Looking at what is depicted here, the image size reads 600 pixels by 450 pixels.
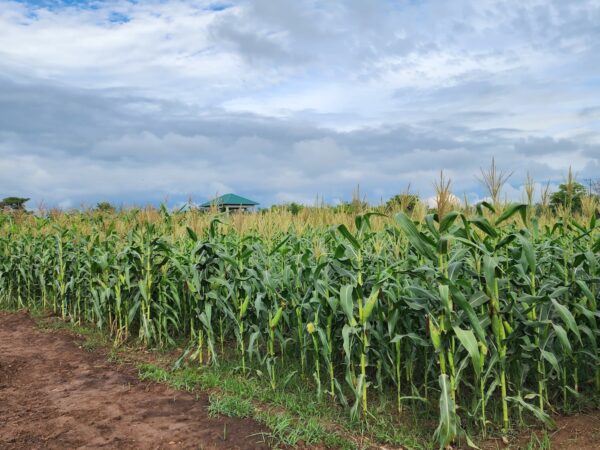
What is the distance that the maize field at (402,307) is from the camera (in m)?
3.86

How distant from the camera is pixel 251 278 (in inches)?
213

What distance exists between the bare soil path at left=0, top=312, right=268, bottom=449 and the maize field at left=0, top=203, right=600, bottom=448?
79cm

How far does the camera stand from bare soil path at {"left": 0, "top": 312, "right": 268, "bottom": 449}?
3.99 metres

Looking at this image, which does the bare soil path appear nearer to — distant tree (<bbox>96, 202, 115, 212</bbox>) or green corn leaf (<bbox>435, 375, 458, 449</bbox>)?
green corn leaf (<bbox>435, 375, 458, 449</bbox>)

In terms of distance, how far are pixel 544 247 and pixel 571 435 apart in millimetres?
1799

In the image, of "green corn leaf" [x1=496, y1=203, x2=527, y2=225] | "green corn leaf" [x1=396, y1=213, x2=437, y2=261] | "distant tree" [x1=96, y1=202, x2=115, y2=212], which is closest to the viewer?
"green corn leaf" [x1=396, y1=213, x2=437, y2=261]

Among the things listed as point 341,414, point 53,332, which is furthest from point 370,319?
point 53,332

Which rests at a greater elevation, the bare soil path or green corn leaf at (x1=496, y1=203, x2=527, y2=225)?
green corn leaf at (x1=496, y1=203, x2=527, y2=225)

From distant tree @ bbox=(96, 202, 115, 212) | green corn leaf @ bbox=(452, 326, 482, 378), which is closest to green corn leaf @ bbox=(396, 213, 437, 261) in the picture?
green corn leaf @ bbox=(452, 326, 482, 378)

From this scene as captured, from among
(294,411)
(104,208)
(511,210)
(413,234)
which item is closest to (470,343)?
(413,234)

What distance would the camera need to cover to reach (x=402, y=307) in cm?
436

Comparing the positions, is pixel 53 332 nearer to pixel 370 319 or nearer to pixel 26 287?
pixel 26 287

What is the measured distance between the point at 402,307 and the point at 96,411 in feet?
9.73

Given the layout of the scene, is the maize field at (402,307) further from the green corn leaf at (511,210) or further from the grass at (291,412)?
the grass at (291,412)
